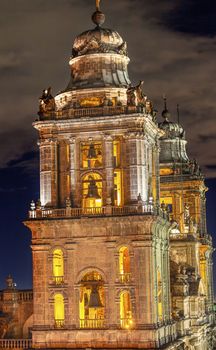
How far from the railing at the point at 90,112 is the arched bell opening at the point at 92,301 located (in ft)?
35.5

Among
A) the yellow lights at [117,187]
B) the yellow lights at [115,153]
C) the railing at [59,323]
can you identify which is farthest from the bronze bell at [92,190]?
the railing at [59,323]

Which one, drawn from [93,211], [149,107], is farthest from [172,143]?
[93,211]

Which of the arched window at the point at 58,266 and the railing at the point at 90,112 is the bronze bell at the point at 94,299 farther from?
the railing at the point at 90,112

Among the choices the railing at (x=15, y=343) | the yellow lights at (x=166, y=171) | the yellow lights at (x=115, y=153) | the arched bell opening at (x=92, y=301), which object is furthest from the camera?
the yellow lights at (x=166, y=171)

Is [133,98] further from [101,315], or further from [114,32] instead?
[101,315]

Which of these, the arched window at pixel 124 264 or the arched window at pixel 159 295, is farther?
A: the arched window at pixel 159 295

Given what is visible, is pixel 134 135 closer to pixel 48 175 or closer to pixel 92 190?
pixel 92 190

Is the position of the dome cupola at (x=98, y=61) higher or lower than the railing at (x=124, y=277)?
higher

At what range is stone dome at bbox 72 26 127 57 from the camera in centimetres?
7262

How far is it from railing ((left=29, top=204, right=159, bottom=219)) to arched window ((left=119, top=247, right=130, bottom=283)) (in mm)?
2547

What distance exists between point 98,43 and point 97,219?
12.8m

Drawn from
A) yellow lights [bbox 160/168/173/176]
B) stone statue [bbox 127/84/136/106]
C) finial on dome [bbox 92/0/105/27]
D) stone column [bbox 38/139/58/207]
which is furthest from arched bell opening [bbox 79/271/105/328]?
yellow lights [bbox 160/168/173/176]

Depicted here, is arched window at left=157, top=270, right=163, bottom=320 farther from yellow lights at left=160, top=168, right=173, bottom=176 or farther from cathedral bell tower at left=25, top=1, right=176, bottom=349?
yellow lights at left=160, top=168, right=173, bottom=176

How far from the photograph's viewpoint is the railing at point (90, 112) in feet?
230
